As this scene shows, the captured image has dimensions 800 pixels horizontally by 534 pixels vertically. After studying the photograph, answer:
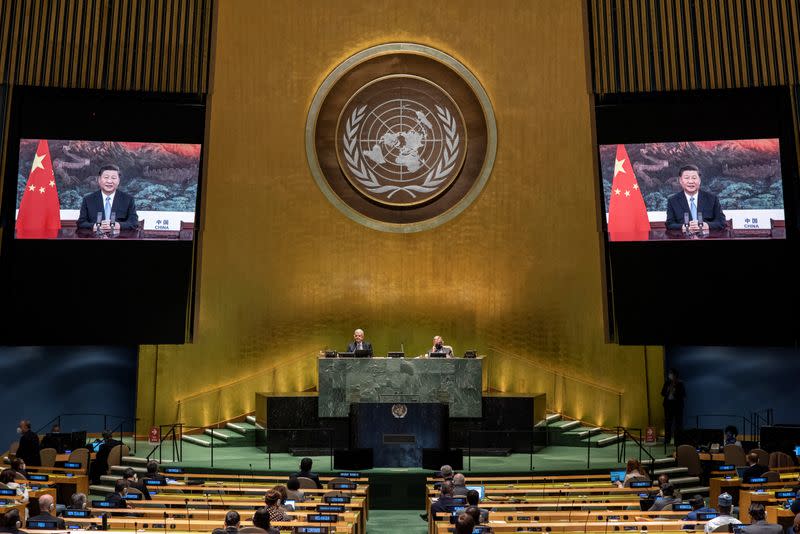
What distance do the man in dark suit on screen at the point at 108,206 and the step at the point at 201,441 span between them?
3.54 metres

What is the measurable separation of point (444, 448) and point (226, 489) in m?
3.56

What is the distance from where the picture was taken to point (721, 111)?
1533cm

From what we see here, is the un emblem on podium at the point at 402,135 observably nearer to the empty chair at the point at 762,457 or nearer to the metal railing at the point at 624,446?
the metal railing at the point at 624,446

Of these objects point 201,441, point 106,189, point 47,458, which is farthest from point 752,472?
point 106,189

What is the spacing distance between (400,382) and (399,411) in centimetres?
57

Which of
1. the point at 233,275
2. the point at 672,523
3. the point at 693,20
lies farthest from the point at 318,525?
the point at 693,20

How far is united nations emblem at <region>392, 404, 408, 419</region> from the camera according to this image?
531 inches

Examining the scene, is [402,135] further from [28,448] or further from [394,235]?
[28,448]

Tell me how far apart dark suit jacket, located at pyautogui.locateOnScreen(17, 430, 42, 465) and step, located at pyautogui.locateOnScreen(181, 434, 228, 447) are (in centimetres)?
291

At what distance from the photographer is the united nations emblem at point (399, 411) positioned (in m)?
13.5

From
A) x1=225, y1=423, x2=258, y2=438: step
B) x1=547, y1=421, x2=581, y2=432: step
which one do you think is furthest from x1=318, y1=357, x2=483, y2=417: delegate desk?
x1=547, y1=421, x2=581, y2=432: step

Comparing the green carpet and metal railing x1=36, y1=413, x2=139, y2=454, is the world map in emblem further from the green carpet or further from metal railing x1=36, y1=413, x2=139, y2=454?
the green carpet

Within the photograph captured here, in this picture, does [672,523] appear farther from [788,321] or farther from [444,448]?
[788,321]

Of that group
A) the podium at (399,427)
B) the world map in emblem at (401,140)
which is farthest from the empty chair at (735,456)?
the world map in emblem at (401,140)
